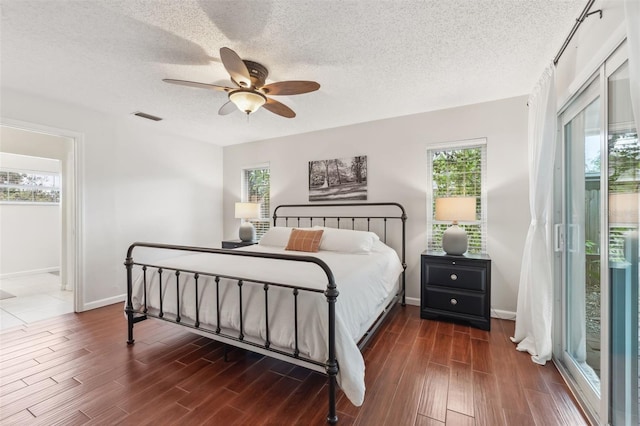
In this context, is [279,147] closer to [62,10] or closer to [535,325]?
[62,10]

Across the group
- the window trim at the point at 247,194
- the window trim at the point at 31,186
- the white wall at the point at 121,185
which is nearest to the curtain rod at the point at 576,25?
the window trim at the point at 247,194

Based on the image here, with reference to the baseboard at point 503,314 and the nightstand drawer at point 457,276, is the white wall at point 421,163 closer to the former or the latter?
the baseboard at point 503,314

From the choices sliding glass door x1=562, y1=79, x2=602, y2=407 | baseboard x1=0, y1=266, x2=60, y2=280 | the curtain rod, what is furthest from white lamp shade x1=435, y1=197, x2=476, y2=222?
baseboard x1=0, y1=266, x2=60, y2=280

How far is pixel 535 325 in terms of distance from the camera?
2.28 metres

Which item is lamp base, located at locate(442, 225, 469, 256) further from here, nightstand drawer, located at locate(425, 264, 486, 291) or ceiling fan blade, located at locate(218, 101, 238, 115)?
ceiling fan blade, located at locate(218, 101, 238, 115)

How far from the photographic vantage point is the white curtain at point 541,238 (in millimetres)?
2207

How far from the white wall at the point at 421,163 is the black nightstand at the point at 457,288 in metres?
0.44

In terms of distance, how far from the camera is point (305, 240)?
3.44 m

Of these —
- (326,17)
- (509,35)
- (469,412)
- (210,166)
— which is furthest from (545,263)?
(210,166)

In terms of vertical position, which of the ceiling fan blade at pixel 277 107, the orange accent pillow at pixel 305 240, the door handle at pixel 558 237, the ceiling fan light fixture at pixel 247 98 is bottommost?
the orange accent pillow at pixel 305 240

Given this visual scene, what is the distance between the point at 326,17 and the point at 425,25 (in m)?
0.70

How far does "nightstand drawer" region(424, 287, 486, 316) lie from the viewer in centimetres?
288

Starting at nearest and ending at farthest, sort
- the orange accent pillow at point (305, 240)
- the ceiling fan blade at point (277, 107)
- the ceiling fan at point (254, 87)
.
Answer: the ceiling fan at point (254, 87), the ceiling fan blade at point (277, 107), the orange accent pillow at point (305, 240)

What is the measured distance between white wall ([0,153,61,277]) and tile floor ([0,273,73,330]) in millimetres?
335
